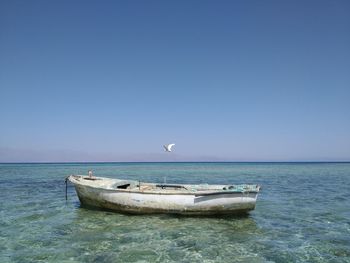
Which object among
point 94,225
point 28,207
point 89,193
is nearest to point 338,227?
point 94,225

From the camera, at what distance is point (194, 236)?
13578mm

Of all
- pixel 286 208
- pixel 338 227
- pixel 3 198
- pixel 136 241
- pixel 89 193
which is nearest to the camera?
pixel 136 241

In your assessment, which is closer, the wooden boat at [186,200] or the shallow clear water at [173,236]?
the shallow clear water at [173,236]

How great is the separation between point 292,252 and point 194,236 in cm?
392

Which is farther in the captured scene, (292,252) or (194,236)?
(194,236)

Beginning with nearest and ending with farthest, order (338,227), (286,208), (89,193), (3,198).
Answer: (338,227), (89,193), (286,208), (3,198)

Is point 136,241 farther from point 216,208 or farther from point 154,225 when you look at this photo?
point 216,208

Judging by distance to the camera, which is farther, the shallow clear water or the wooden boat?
the wooden boat

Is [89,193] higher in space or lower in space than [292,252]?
higher

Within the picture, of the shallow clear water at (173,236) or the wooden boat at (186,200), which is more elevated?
the wooden boat at (186,200)

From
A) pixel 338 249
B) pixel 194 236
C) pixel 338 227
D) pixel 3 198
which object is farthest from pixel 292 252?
pixel 3 198

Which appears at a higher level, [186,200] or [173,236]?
[186,200]

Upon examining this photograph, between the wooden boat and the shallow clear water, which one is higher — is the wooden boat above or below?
above

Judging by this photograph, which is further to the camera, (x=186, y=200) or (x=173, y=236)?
(x=186, y=200)
